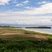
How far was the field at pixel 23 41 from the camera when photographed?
2.45 m

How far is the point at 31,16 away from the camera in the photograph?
99.7 inches

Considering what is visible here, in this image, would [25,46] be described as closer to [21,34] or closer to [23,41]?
[23,41]

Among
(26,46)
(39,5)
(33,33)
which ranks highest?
(39,5)

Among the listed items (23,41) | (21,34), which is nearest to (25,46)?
(23,41)

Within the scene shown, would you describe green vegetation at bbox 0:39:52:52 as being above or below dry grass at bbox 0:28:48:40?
below

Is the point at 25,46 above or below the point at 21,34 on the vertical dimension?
below

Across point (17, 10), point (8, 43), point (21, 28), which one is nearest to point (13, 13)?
point (17, 10)

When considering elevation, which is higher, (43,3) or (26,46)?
(43,3)

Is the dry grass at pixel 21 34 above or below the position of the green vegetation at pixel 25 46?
above

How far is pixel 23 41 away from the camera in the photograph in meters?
2.46

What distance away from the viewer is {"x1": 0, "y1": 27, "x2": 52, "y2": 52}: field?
2.45 metres

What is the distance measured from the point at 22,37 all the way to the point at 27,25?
0.18 meters

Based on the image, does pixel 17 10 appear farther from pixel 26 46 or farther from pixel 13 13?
pixel 26 46

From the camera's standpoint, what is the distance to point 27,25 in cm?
251
